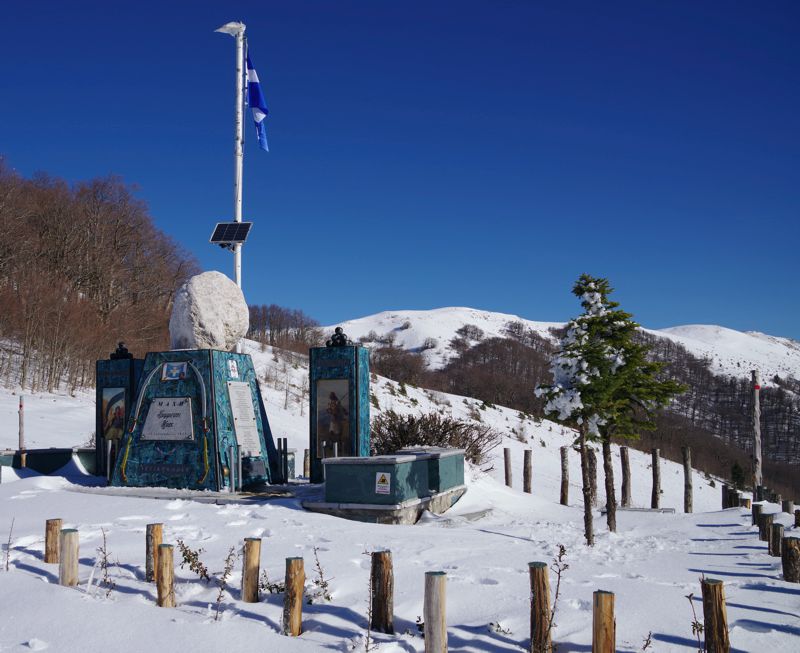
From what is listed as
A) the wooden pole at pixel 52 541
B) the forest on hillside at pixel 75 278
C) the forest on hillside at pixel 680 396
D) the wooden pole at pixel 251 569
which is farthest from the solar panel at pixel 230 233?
the forest on hillside at pixel 680 396

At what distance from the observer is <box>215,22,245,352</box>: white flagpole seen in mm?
15367

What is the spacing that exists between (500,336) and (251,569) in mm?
141239

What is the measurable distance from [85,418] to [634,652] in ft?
76.8

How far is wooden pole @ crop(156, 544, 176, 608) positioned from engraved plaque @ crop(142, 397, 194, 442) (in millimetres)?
6899

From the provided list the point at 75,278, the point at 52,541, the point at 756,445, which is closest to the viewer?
the point at 52,541

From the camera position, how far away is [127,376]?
49.6ft

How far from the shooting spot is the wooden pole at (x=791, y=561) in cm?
741

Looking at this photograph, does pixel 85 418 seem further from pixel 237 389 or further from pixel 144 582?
pixel 144 582

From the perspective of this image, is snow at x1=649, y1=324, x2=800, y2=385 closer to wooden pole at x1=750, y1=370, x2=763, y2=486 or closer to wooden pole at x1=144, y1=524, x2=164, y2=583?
wooden pole at x1=750, y1=370, x2=763, y2=486

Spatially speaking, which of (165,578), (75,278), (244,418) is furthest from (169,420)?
(75,278)

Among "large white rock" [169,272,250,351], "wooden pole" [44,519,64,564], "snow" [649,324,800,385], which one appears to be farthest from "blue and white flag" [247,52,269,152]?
"snow" [649,324,800,385]

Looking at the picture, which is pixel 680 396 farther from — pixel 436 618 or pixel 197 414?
pixel 436 618

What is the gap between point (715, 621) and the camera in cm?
476

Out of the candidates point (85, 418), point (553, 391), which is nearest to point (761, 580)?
point (553, 391)
